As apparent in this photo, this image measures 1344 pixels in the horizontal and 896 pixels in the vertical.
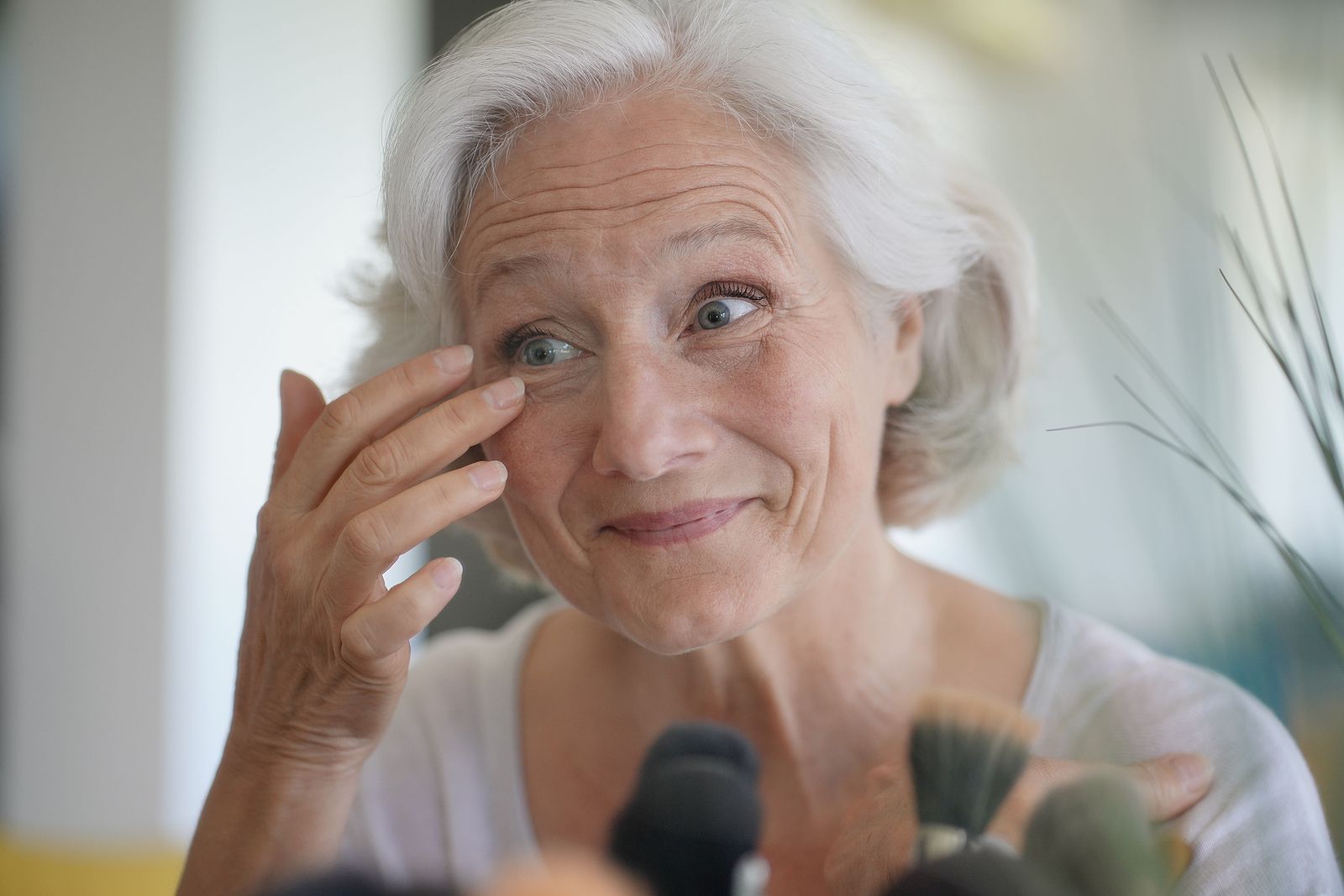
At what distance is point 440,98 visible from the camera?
2.99ft

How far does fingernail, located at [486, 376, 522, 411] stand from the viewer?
85 centimetres

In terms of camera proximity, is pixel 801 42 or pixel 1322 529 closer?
pixel 1322 529

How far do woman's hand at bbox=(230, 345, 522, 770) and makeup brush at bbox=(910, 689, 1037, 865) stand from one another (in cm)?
36

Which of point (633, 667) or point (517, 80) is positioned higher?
point (517, 80)

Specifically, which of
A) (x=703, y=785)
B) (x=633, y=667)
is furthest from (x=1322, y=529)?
(x=633, y=667)

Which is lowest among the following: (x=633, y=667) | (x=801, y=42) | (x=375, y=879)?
(x=375, y=879)

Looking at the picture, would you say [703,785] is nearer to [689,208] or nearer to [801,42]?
[689,208]

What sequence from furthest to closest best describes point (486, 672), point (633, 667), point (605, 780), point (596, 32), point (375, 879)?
1. point (486, 672)
2. point (633, 667)
3. point (596, 32)
4. point (605, 780)
5. point (375, 879)

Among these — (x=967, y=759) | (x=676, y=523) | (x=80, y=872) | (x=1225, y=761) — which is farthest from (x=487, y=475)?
(x=80, y=872)

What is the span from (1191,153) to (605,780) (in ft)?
1.75

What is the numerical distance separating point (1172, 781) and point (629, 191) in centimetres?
53

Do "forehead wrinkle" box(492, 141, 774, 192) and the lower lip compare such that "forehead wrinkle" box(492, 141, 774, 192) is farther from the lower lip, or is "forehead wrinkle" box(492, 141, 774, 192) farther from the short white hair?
A: the lower lip

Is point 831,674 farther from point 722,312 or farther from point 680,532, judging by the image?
point 722,312

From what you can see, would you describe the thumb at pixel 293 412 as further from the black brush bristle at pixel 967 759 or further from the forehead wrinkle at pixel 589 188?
the black brush bristle at pixel 967 759
